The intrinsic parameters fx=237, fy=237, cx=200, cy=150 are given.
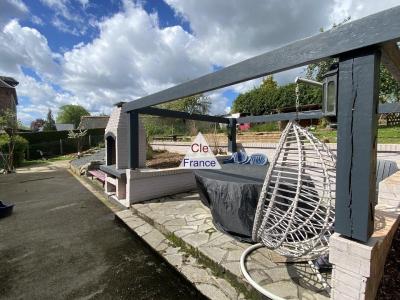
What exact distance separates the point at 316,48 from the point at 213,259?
2758mm

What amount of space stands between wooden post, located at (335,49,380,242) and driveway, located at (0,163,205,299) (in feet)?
6.45

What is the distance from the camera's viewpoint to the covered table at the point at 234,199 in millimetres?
3557

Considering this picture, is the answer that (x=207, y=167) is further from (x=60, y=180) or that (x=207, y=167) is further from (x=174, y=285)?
(x=60, y=180)

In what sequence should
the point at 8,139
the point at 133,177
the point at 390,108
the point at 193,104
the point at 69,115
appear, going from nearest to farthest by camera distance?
1. the point at 390,108
2. the point at 133,177
3. the point at 8,139
4. the point at 193,104
5. the point at 69,115

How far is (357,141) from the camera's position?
1.82 meters

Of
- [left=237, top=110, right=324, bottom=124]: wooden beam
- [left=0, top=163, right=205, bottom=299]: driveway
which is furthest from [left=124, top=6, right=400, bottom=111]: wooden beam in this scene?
[left=237, top=110, right=324, bottom=124]: wooden beam

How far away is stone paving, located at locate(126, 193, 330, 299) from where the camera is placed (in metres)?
2.67

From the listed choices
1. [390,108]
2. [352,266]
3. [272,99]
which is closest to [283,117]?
[390,108]

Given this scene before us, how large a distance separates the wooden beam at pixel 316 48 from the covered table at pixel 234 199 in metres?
1.52

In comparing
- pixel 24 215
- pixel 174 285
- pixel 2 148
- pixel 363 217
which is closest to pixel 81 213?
pixel 24 215

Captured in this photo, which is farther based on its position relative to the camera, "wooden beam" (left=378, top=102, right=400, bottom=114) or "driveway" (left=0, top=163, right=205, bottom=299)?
"wooden beam" (left=378, top=102, right=400, bottom=114)

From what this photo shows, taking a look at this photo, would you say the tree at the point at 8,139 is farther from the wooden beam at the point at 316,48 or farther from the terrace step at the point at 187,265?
the wooden beam at the point at 316,48

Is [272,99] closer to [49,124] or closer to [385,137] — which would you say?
[385,137]

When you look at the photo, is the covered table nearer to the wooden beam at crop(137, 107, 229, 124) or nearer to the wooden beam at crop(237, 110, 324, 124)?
the wooden beam at crop(137, 107, 229, 124)
